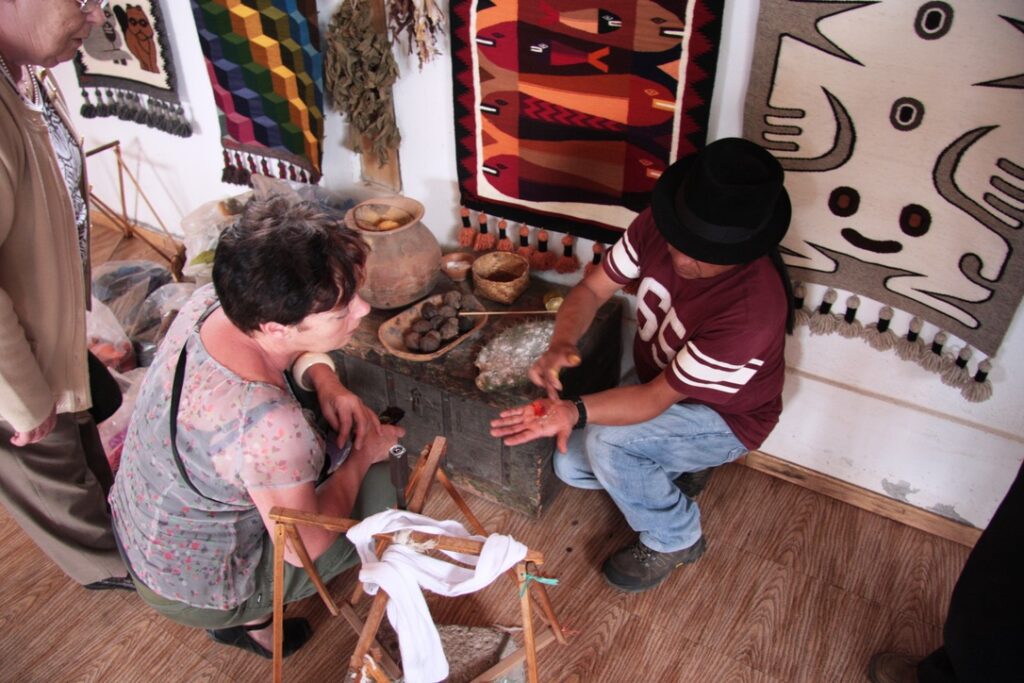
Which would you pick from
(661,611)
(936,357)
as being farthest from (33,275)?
(936,357)

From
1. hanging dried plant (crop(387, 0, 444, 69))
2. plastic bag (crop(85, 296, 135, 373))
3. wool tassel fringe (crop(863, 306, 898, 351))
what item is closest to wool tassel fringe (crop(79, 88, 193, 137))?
plastic bag (crop(85, 296, 135, 373))

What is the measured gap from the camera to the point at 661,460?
1896 millimetres

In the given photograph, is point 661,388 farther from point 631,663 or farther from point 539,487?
point 631,663

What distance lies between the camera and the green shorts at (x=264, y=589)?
1.61m

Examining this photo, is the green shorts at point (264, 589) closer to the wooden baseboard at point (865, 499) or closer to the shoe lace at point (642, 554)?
the shoe lace at point (642, 554)

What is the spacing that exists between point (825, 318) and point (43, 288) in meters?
1.88

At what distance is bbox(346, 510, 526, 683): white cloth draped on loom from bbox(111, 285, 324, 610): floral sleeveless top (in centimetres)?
23

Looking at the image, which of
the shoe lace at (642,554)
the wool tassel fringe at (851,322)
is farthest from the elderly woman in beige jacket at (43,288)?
the wool tassel fringe at (851,322)

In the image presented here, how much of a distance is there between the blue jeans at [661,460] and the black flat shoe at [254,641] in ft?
2.93

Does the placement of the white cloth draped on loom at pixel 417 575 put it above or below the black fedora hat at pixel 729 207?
below

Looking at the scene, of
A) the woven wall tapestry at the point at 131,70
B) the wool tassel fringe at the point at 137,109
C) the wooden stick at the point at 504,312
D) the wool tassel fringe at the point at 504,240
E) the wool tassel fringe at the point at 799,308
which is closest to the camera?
the wool tassel fringe at the point at 799,308

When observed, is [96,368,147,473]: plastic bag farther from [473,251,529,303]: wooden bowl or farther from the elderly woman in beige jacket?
[473,251,529,303]: wooden bowl

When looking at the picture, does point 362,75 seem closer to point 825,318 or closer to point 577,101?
point 577,101

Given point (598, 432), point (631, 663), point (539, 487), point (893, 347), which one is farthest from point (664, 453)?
point (893, 347)
